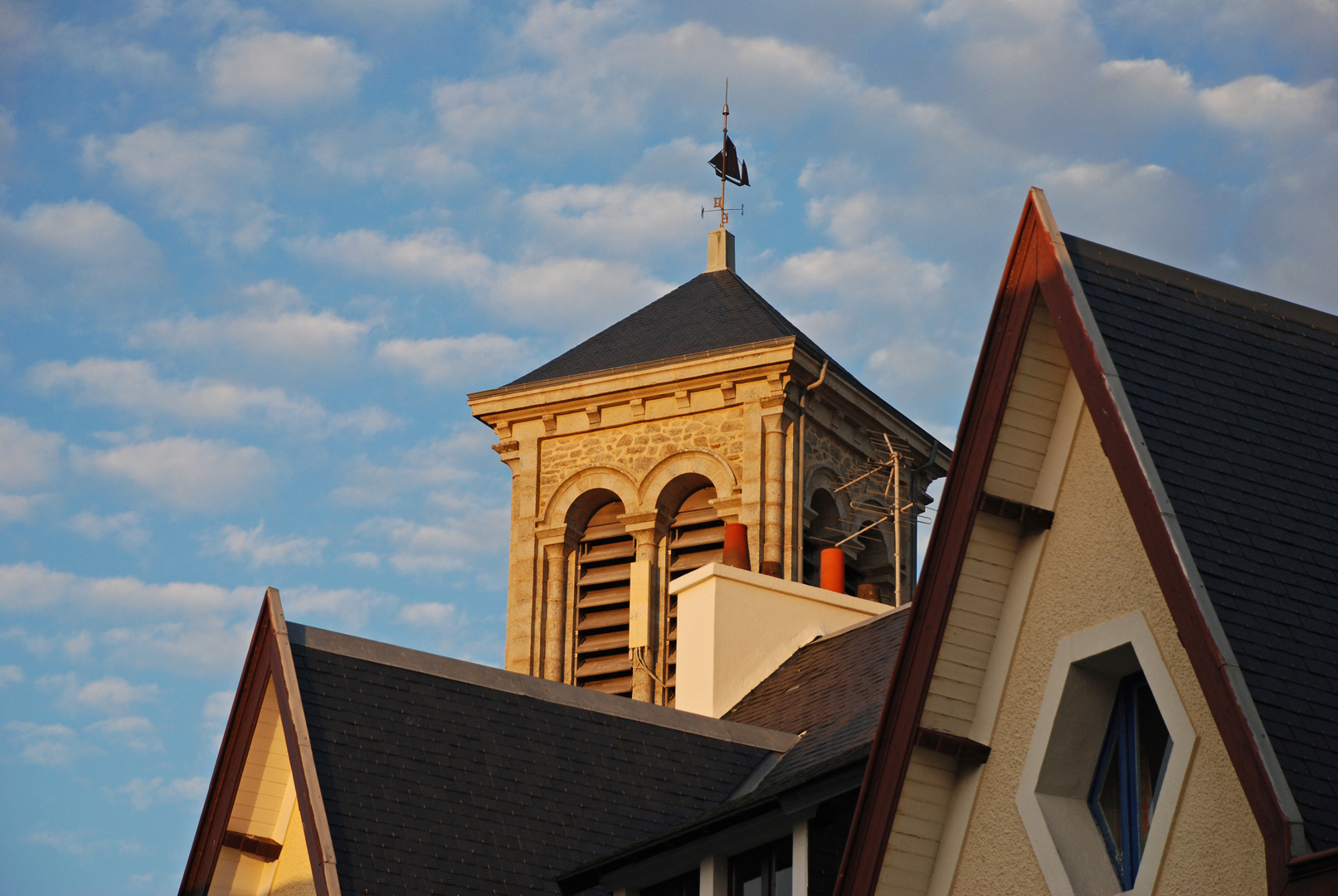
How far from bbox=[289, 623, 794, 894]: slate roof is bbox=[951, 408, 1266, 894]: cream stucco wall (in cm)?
507

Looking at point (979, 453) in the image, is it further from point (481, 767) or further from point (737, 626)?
point (737, 626)

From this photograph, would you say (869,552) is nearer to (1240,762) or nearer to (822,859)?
(822,859)

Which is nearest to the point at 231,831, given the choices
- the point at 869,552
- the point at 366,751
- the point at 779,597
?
the point at 366,751

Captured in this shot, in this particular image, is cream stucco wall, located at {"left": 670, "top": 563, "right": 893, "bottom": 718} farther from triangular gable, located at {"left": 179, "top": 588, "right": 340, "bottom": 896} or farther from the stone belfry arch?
the stone belfry arch

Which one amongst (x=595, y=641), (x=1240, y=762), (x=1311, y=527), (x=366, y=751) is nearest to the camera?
(x=1240, y=762)

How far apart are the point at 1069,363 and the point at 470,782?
647 centimetres

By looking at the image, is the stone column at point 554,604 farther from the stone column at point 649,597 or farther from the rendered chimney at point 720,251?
the rendered chimney at point 720,251

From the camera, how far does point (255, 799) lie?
1489cm

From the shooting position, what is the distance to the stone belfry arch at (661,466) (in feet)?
117

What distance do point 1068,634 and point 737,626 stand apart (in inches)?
447

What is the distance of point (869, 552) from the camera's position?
123 feet

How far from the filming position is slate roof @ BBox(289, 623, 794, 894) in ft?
44.1

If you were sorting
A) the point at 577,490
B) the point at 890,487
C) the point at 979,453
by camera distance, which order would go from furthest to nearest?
the point at 890,487
the point at 577,490
the point at 979,453

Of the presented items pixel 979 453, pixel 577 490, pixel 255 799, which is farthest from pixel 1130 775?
pixel 577 490
